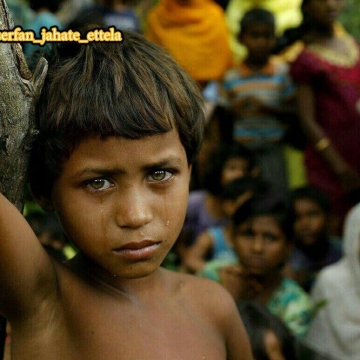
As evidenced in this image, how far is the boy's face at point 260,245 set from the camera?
11.9 feet

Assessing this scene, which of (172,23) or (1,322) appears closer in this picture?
(1,322)

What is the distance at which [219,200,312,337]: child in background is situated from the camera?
357 centimetres

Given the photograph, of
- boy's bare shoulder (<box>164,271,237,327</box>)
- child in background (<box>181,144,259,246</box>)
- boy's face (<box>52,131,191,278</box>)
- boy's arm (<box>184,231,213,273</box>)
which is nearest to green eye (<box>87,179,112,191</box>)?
boy's face (<box>52,131,191,278</box>)

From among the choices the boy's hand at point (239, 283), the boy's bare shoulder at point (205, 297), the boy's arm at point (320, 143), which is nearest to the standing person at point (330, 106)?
the boy's arm at point (320, 143)

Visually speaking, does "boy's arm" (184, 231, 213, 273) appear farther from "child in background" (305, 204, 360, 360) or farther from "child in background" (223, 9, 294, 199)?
"child in background" (223, 9, 294, 199)

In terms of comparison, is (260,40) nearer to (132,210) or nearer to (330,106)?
(330,106)

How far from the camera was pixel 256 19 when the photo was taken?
470 centimetres

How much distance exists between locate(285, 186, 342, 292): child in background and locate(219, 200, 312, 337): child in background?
551mm

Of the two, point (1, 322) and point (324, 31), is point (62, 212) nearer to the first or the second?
point (1, 322)

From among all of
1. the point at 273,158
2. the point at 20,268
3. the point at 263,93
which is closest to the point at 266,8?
the point at 263,93

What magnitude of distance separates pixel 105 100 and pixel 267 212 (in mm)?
2380

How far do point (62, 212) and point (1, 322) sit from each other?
0.33 m

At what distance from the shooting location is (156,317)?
1.66 meters

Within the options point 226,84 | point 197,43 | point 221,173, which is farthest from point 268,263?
point 197,43
